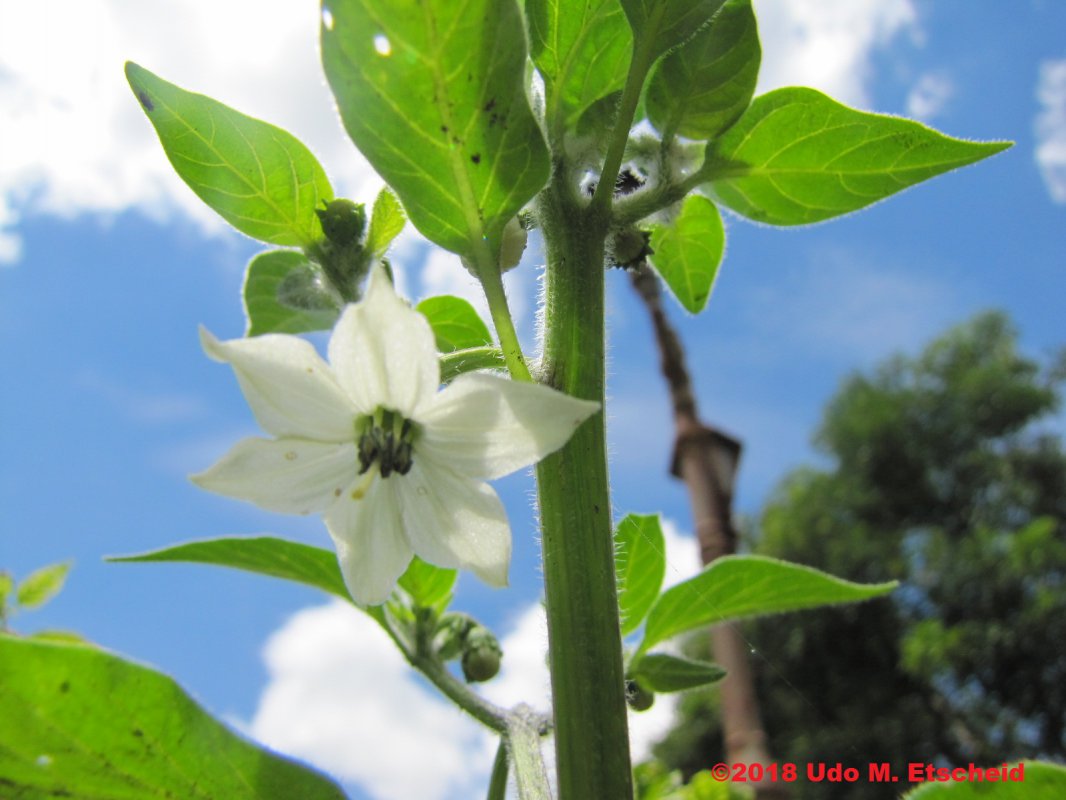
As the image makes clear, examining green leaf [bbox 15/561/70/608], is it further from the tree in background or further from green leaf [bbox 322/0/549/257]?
the tree in background

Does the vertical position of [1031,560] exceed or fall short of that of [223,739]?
it exceeds it

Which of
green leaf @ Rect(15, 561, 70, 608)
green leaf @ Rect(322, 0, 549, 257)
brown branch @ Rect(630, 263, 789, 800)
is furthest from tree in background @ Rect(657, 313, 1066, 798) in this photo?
green leaf @ Rect(322, 0, 549, 257)

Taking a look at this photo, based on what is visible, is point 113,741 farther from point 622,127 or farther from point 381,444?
point 622,127

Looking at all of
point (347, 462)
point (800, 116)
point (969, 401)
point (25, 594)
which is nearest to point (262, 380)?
point (347, 462)

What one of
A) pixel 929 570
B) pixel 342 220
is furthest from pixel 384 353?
pixel 929 570

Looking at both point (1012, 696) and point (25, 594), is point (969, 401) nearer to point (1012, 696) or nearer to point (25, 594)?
point (1012, 696)
